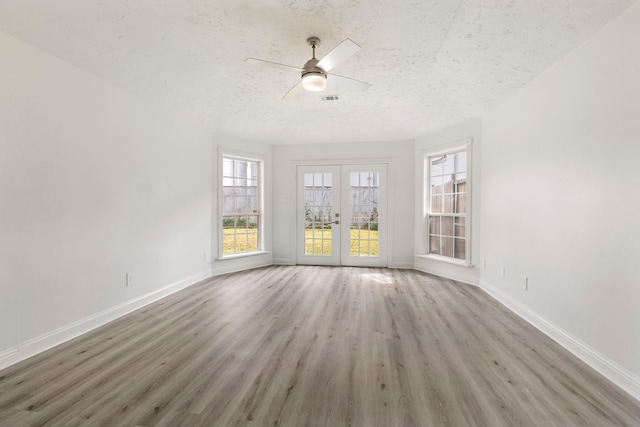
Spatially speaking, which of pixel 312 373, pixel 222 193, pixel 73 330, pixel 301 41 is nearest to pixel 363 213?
pixel 222 193

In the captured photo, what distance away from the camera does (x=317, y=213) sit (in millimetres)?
6039

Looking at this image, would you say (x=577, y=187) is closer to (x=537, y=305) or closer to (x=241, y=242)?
(x=537, y=305)

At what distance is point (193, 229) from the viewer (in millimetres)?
4539

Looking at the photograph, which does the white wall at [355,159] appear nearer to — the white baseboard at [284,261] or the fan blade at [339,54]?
the white baseboard at [284,261]

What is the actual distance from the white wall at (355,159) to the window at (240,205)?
1.24ft

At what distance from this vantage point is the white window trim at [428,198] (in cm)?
450

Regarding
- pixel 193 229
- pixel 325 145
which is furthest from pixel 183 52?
pixel 325 145

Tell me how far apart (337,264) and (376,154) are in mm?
2351

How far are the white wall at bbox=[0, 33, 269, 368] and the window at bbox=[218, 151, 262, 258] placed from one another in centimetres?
120

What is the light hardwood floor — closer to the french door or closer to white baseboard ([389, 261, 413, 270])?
white baseboard ([389, 261, 413, 270])

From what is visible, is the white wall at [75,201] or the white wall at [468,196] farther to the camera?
the white wall at [468,196]

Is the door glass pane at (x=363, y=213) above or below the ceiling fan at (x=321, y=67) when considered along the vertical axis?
below

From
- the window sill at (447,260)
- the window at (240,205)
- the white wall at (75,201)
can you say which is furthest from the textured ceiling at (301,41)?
the window sill at (447,260)

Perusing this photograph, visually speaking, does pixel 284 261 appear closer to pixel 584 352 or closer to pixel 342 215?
pixel 342 215
